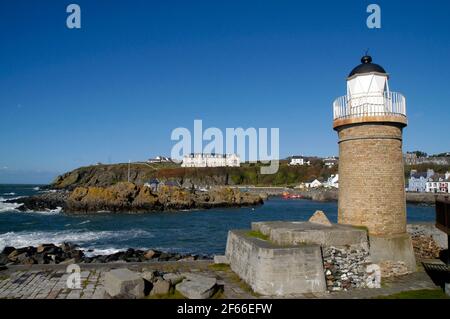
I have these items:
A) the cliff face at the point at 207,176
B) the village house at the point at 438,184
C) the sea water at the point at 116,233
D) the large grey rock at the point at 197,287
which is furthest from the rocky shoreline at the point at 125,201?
the cliff face at the point at 207,176

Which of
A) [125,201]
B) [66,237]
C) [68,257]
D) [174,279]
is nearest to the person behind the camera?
[174,279]

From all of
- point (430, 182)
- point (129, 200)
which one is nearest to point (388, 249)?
point (129, 200)

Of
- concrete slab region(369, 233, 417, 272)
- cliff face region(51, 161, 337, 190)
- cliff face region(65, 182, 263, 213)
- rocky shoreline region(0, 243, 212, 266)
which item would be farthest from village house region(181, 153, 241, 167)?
concrete slab region(369, 233, 417, 272)

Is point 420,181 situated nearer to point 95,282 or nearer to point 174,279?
point 174,279

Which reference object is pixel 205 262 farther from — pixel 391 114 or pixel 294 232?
pixel 391 114

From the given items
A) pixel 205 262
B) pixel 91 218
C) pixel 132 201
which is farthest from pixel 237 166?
pixel 205 262

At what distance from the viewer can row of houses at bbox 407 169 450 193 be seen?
76.5 metres

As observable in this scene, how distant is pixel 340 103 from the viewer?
11.6 m

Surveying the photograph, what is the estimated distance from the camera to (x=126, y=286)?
26.3 ft

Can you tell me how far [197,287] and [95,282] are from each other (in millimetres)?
3030

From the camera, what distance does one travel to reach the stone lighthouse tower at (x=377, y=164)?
1073 centimetres

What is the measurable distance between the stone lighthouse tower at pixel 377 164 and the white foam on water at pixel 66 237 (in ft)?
57.4

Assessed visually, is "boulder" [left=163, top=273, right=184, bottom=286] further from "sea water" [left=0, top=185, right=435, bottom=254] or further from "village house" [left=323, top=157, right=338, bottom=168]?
"village house" [left=323, top=157, right=338, bottom=168]
